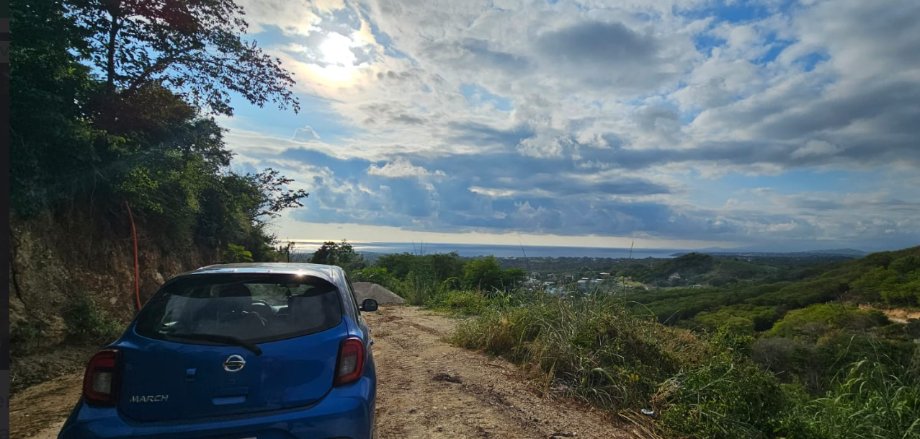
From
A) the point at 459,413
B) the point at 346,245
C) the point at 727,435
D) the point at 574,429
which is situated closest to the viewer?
the point at 727,435

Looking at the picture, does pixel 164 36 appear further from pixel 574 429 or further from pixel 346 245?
pixel 346 245

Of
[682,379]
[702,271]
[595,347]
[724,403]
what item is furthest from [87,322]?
[702,271]

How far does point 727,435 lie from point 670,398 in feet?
2.51

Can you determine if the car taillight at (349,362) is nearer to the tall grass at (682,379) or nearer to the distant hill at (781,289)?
the tall grass at (682,379)

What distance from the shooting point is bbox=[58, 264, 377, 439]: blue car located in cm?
257

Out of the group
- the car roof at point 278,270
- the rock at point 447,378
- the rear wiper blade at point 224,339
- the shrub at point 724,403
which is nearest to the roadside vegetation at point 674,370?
the shrub at point 724,403

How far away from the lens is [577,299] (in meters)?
6.49

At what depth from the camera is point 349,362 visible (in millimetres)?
2887

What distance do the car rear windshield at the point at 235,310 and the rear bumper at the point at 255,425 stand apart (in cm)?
43

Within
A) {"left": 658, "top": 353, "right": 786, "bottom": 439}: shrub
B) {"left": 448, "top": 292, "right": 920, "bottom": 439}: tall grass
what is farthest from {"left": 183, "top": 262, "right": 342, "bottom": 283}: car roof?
{"left": 658, "top": 353, "right": 786, "bottom": 439}: shrub

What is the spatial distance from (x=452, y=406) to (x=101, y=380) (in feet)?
9.62

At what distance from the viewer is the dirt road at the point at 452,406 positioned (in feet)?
13.4

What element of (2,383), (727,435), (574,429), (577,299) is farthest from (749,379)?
(2,383)

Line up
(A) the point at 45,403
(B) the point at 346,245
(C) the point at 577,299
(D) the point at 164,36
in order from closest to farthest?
(A) the point at 45,403 < (C) the point at 577,299 < (D) the point at 164,36 < (B) the point at 346,245
